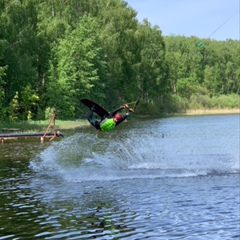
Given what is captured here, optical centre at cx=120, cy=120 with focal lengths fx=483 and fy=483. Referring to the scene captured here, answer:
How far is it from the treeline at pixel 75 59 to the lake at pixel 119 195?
78.4 ft

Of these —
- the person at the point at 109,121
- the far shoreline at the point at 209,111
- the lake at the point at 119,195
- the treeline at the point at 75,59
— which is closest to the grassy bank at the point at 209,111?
the far shoreline at the point at 209,111

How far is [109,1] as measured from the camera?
73.1 meters

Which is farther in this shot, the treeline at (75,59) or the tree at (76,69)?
the tree at (76,69)

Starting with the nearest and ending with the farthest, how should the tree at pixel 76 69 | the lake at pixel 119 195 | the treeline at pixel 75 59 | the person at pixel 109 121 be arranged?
1. the lake at pixel 119 195
2. the person at pixel 109 121
3. the treeline at pixel 75 59
4. the tree at pixel 76 69

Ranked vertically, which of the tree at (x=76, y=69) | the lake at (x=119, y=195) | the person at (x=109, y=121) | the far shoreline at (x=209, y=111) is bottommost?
the lake at (x=119, y=195)

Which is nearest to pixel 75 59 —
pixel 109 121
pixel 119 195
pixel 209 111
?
pixel 209 111

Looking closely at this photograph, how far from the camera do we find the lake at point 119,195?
36.4 ft

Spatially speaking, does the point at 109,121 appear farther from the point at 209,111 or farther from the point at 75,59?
the point at 209,111

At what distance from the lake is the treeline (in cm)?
2390

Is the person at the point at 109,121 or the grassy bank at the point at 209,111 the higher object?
the person at the point at 109,121

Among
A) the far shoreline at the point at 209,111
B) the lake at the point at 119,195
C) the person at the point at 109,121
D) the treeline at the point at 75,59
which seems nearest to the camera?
the lake at the point at 119,195

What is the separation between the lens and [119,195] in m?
14.8

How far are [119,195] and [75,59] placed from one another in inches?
1803

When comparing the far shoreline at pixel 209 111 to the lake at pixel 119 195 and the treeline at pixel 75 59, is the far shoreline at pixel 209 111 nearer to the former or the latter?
the treeline at pixel 75 59
